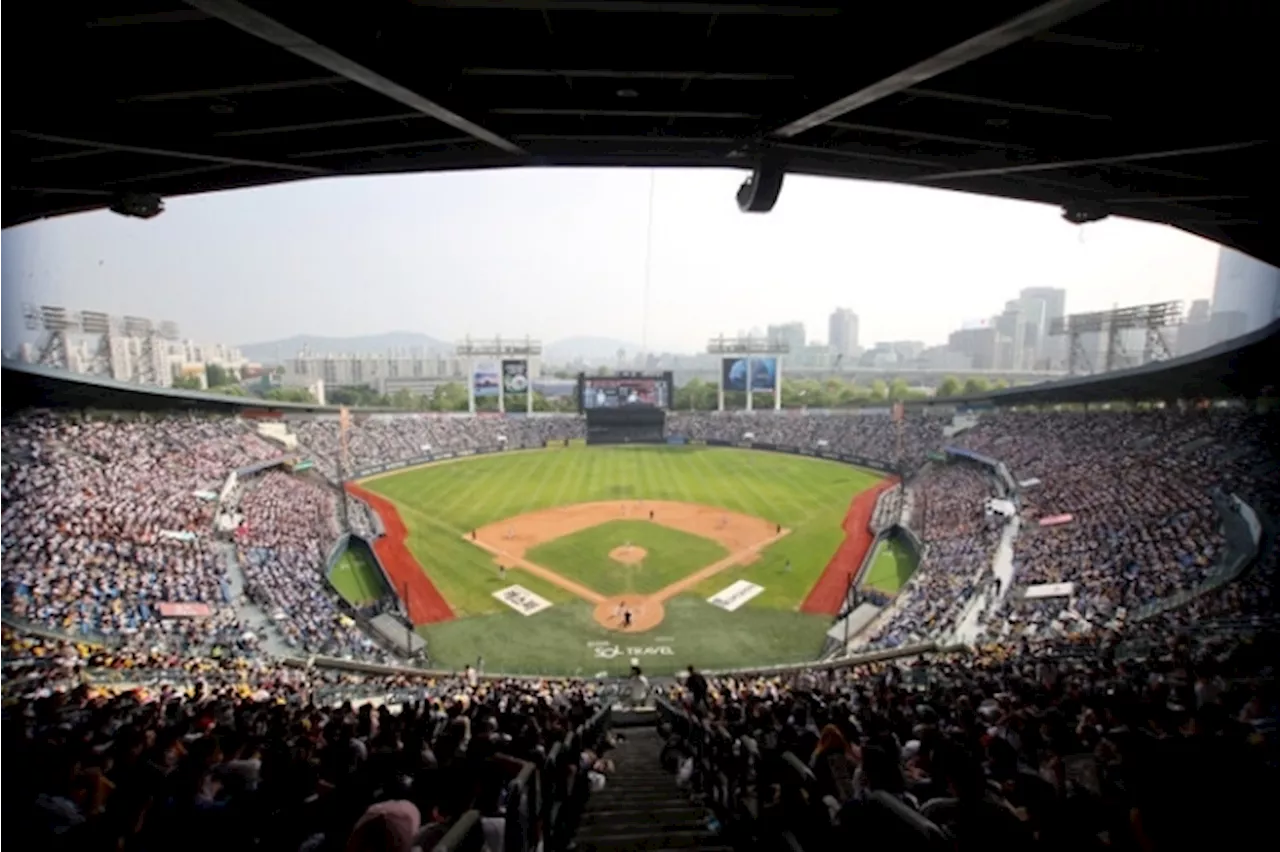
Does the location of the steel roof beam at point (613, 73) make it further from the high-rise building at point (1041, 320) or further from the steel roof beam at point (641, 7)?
the high-rise building at point (1041, 320)

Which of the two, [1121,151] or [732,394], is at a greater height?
[1121,151]

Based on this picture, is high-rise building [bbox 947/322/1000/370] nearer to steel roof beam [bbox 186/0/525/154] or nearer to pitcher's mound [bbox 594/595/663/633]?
pitcher's mound [bbox 594/595/663/633]

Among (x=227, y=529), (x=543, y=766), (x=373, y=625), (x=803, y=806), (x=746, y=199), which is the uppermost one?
(x=746, y=199)

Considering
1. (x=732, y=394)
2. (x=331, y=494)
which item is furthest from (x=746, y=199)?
(x=732, y=394)

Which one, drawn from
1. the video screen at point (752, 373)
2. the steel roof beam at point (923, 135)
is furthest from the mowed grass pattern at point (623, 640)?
the video screen at point (752, 373)

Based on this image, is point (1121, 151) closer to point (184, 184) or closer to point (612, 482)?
point (184, 184)

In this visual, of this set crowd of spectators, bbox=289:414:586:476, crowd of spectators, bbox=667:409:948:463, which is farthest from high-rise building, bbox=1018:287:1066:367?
crowd of spectators, bbox=289:414:586:476

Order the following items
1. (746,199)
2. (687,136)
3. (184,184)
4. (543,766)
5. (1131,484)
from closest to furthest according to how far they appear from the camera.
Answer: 1. (543,766)
2. (687,136)
3. (746,199)
4. (184,184)
5. (1131,484)
